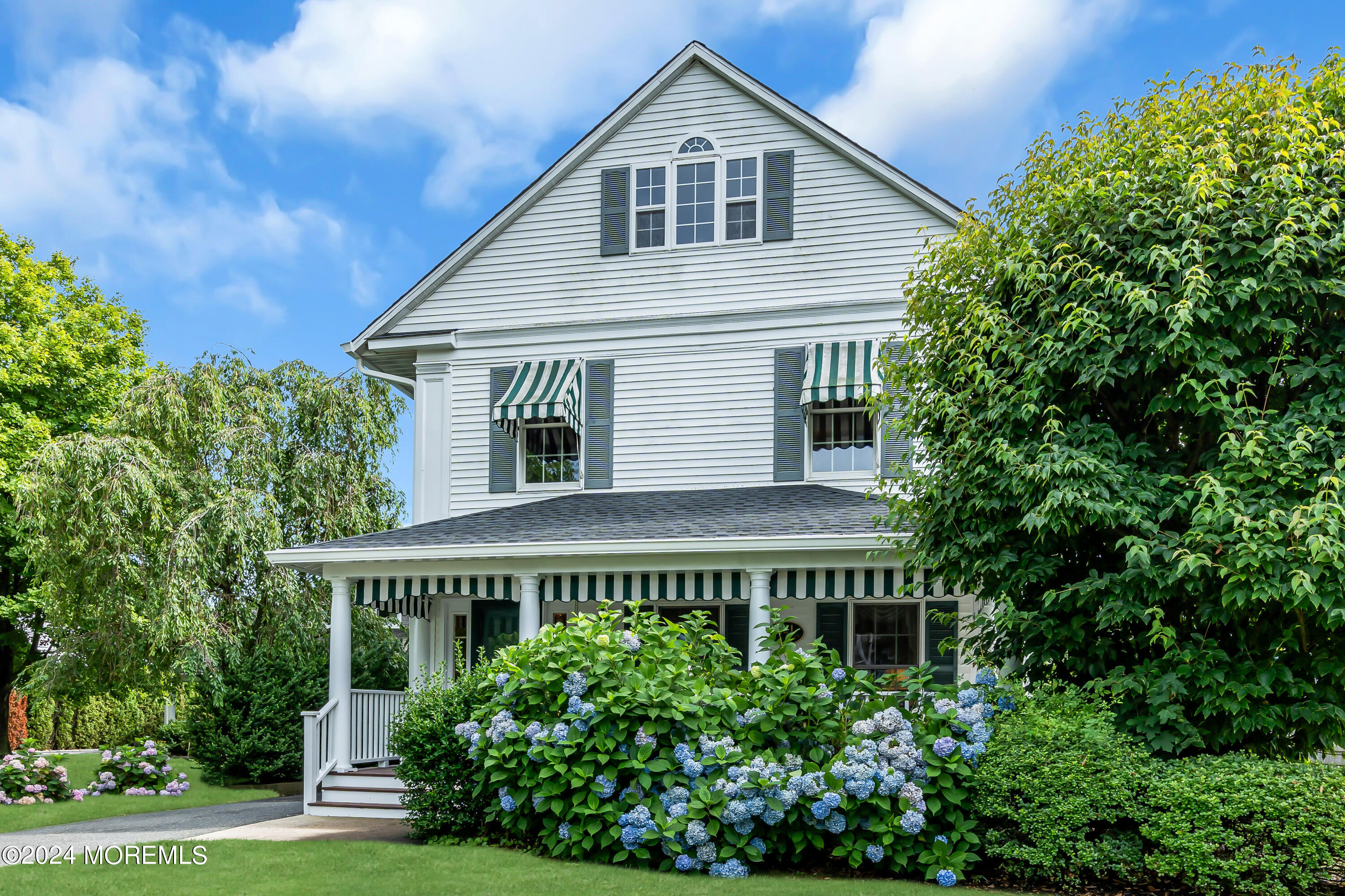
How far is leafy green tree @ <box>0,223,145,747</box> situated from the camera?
74.4 feet

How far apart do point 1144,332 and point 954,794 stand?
3882 mm

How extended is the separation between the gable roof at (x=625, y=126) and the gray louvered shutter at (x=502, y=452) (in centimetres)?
194

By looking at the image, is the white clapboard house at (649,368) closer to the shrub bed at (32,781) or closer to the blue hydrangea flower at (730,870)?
the blue hydrangea flower at (730,870)

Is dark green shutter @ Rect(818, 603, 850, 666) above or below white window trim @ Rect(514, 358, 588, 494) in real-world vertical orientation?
below

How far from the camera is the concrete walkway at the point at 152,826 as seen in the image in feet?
34.9

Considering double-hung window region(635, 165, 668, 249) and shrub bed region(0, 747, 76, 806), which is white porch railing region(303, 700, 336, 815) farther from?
double-hung window region(635, 165, 668, 249)

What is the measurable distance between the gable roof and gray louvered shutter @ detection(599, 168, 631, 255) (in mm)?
595

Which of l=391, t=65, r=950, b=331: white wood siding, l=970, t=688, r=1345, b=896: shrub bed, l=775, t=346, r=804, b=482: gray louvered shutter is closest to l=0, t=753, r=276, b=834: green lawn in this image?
l=391, t=65, r=950, b=331: white wood siding

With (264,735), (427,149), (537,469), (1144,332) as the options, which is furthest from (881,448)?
(427,149)

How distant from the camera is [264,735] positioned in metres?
16.4

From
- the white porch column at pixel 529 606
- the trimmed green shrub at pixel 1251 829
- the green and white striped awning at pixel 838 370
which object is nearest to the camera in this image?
the trimmed green shrub at pixel 1251 829

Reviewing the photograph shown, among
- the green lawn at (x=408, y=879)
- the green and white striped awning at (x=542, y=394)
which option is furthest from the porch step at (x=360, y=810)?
the green and white striped awning at (x=542, y=394)

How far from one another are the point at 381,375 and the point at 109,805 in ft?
23.1

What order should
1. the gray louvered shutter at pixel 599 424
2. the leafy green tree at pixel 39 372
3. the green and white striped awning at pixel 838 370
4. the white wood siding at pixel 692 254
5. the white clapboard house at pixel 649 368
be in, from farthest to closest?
1. the leafy green tree at pixel 39 372
2. the gray louvered shutter at pixel 599 424
3. the white wood siding at pixel 692 254
4. the green and white striped awning at pixel 838 370
5. the white clapboard house at pixel 649 368
